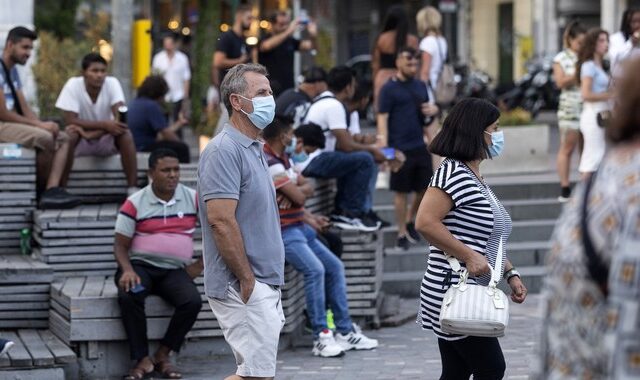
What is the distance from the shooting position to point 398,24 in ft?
45.0

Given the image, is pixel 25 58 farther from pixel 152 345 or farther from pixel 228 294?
pixel 228 294

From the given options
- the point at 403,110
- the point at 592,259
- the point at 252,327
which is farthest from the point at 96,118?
the point at 592,259

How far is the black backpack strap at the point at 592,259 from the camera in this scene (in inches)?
147

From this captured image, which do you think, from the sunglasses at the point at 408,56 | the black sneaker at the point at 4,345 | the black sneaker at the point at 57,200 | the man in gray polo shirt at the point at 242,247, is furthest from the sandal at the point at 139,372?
the sunglasses at the point at 408,56

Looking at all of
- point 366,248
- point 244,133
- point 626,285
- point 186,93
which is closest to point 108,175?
point 366,248

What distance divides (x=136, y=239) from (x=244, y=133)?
2.85 meters

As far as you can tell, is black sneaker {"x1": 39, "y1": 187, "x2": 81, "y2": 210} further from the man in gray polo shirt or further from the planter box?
the planter box

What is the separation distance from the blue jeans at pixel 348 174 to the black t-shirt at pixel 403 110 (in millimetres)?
1207

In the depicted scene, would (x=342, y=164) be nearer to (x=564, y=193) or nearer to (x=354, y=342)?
(x=354, y=342)

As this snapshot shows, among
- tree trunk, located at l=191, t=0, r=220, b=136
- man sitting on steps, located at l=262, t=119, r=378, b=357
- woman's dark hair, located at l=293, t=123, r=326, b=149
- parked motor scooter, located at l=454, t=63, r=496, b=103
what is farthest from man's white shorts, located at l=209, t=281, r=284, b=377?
parked motor scooter, located at l=454, t=63, r=496, b=103

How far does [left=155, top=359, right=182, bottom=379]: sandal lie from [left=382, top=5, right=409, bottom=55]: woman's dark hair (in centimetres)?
557

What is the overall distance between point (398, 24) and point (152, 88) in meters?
2.82

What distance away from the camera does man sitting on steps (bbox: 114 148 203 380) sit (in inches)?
348

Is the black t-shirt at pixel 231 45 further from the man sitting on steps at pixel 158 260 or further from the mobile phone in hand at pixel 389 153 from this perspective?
the man sitting on steps at pixel 158 260
